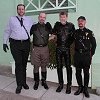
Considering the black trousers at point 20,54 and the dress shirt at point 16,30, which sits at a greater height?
the dress shirt at point 16,30

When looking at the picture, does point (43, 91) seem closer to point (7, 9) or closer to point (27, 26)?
point (27, 26)

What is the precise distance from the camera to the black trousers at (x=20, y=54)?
4.93 metres

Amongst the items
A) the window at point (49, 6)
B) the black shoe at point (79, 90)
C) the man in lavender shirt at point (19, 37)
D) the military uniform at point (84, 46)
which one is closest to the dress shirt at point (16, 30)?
the man in lavender shirt at point (19, 37)

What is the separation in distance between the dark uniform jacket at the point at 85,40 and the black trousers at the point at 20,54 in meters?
1.10

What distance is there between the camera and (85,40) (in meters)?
4.72

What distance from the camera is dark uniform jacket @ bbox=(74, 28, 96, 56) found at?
470cm

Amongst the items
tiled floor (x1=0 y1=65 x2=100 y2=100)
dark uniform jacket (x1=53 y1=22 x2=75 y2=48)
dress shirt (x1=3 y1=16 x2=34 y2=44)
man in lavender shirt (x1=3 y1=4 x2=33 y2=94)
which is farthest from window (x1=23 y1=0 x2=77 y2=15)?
tiled floor (x1=0 y1=65 x2=100 y2=100)

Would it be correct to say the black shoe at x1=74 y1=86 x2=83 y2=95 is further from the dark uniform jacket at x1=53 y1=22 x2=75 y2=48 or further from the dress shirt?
the dress shirt

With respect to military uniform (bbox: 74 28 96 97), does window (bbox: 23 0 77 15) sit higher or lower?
higher

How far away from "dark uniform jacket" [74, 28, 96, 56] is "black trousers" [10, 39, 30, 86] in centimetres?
110

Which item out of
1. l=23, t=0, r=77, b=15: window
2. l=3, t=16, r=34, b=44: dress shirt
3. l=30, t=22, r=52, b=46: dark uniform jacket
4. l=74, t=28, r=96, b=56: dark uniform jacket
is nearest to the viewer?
l=74, t=28, r=96, b=56: dark uniform jacket

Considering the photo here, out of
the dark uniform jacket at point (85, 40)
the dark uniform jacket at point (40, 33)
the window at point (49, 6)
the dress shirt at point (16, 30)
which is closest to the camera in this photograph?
the dark uniform jacket at point (85, 40)

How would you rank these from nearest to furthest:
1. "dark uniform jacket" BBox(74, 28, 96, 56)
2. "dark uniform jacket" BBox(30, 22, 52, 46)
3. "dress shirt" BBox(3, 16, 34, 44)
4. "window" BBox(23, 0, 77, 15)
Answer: "dark uniform jacket" BBox(74, 28, 96, 56), "dress shirt" BBox(3, 16, 34, 44), "dark uniform jacket" BBox(30, 22, 52, 46), "window" BBox(23, 0, 77, 15)

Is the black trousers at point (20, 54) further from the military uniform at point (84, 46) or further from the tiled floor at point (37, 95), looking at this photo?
the military uniform at point (84, 46)
